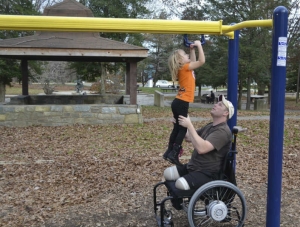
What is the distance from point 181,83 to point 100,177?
8.29ft

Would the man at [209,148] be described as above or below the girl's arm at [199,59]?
below

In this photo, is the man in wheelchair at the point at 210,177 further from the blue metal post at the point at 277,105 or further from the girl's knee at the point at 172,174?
the blue metal post at the point at 277,105

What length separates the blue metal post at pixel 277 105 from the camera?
261cm

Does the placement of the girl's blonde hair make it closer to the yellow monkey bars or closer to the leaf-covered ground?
the yellow monkey bars

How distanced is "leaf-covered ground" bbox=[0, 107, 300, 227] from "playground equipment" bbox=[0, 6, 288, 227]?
1.11 m

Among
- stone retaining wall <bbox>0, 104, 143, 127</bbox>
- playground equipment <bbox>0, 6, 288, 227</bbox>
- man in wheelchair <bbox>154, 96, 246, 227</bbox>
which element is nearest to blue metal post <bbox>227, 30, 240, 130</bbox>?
playground equipment <bbox>0, 6, 288, 227</bbox>

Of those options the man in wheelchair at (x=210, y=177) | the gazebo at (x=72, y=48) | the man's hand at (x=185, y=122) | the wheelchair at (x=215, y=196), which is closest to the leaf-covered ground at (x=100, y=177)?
the wheelchair at (x=215, y=196)

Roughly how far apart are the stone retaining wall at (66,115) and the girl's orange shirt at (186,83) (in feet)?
25.4

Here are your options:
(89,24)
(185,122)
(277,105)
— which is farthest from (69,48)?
(277,105)

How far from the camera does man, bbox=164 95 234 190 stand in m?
3.17

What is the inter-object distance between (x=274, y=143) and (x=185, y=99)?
1.09m

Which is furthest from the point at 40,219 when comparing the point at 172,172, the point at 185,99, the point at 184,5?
the point at 184,5

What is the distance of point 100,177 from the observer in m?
5.40

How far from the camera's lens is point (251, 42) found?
62.8ft
